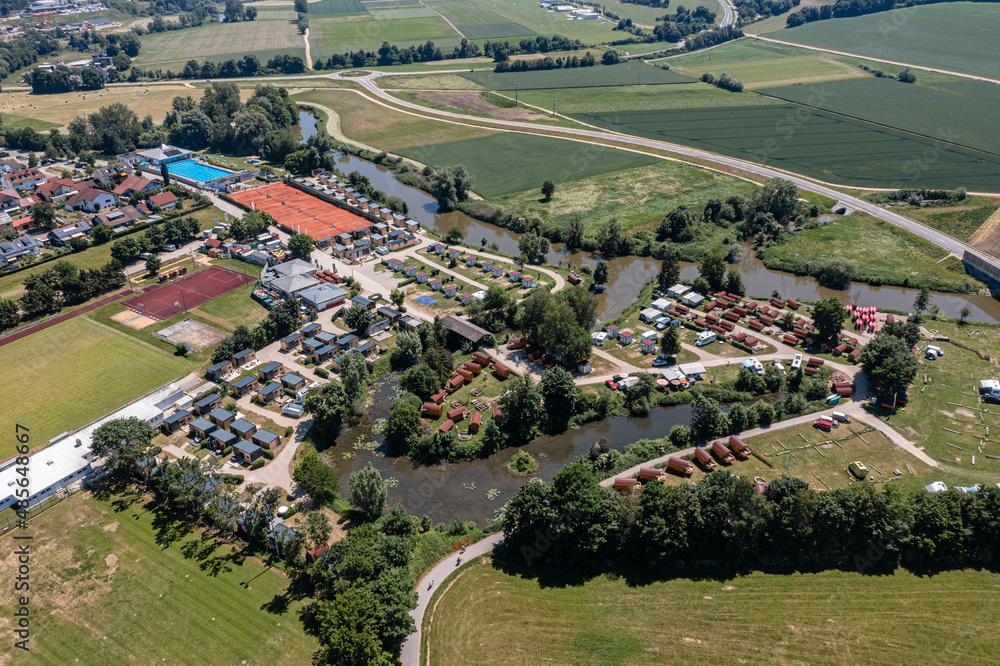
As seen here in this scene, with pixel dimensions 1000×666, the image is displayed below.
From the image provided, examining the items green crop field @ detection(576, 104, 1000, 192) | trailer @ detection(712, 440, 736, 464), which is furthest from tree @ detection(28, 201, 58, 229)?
green crop field @ detection(576, 104, 1000, 192)

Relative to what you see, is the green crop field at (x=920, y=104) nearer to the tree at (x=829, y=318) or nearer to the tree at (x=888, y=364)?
the tree at (x=829, y=318)

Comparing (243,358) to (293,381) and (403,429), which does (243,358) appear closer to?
(293,381)

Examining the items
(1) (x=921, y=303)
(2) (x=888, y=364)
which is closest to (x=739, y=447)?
(2) (x=888, y=364)

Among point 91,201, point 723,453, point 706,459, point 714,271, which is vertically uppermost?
point 714,271

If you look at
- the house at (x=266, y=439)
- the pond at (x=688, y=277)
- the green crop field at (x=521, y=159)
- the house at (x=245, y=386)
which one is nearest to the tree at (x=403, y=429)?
the house at (x=266, y=439)

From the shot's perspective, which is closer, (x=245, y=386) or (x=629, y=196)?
(x=245, y=386)

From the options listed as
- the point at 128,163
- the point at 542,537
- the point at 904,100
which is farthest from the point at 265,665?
the point at 904,100
